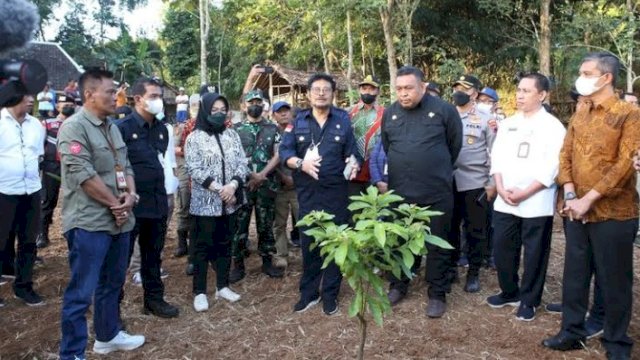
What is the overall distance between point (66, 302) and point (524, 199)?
11.3 feet

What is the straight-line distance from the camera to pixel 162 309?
4551 mm

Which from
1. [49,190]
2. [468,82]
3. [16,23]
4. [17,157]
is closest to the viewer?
[16,23]

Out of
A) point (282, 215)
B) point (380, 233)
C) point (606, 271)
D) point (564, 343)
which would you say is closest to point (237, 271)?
point (282, 215)

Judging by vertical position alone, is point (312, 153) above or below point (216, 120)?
below

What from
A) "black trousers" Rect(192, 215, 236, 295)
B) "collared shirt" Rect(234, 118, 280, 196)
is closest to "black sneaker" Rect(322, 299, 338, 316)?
"black trousers" Rect(192, 215, 236, 295)

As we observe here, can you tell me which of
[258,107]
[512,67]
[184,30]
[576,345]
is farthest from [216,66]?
[576,345]

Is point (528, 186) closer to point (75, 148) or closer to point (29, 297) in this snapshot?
point (75, 148)

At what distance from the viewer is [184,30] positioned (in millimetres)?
34969

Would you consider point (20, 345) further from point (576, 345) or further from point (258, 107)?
point (576, 345)

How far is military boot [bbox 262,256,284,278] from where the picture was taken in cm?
551

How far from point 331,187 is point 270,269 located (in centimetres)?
151

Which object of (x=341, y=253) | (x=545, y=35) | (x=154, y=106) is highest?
(x=545, y=35)

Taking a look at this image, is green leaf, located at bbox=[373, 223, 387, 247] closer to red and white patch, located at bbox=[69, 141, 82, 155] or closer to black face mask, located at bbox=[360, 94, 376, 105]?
red and white patch, located at bbox=[69, 141, 82, 155]

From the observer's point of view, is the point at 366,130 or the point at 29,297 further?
the point at 366,130
